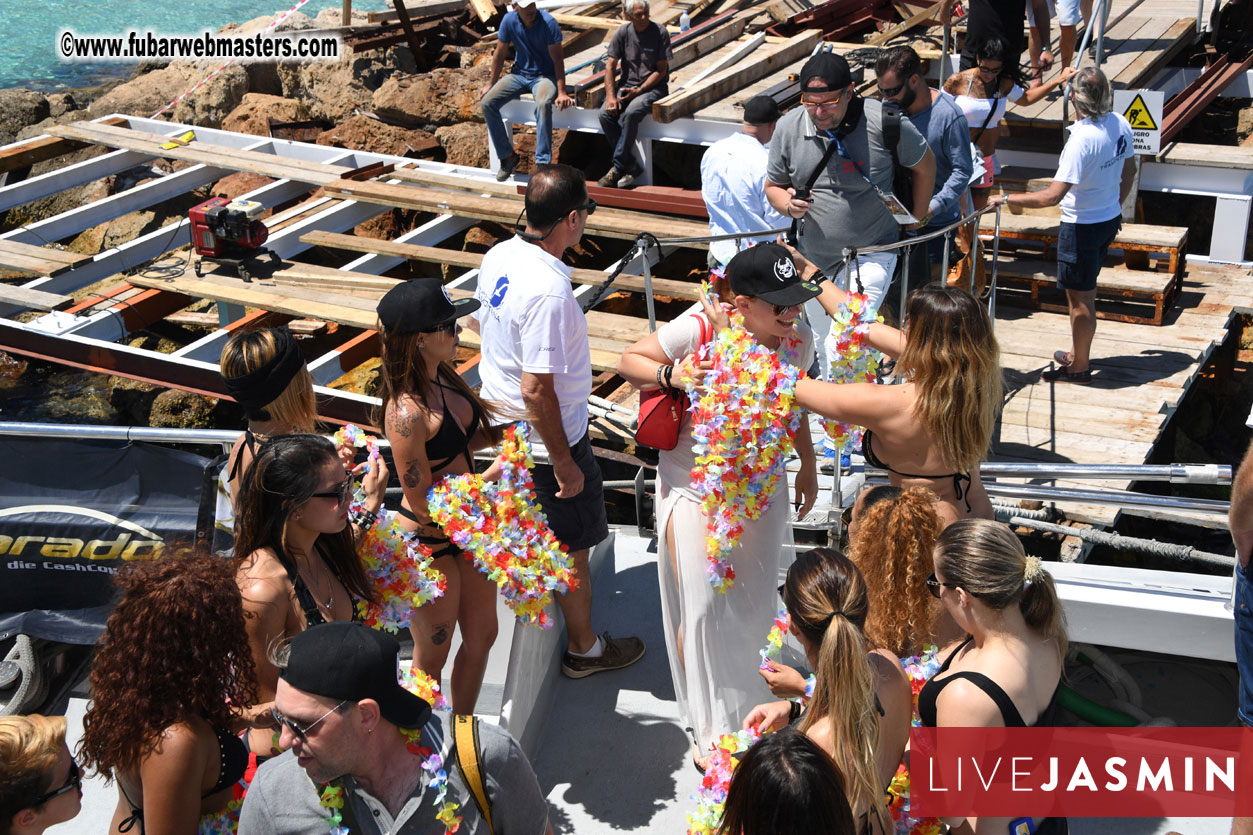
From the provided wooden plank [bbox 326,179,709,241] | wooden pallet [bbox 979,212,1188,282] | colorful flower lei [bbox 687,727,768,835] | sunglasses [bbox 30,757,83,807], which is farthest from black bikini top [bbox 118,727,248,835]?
wooden plank [bbox 326,179,709,241]

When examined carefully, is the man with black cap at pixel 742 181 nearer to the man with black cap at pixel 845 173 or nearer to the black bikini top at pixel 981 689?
the man with black cap at pixel 845 173

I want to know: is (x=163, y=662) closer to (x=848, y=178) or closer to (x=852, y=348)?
(x=852, y=348)

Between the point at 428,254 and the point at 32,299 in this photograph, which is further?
the point at 428,254

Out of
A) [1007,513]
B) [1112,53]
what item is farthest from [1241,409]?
[1007,513]

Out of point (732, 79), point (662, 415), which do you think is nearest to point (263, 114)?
point (732, 79)

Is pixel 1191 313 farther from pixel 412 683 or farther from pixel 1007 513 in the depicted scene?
pixel 412 683

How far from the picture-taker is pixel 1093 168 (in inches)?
258

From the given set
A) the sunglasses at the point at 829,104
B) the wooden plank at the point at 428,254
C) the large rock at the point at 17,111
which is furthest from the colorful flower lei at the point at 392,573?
the large rock at the point at 17,111

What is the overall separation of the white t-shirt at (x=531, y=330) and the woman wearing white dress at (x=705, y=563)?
11.4 inches

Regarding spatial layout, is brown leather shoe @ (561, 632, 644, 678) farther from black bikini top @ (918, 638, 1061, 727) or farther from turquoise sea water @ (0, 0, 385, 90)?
turquoise sea water @ (0, 0, 385, 90)

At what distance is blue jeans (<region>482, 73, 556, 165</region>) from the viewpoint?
406 inches

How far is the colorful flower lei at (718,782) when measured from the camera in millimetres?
3215

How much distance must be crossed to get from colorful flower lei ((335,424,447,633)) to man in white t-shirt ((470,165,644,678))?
73 centimetres

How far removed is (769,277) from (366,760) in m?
2.09
